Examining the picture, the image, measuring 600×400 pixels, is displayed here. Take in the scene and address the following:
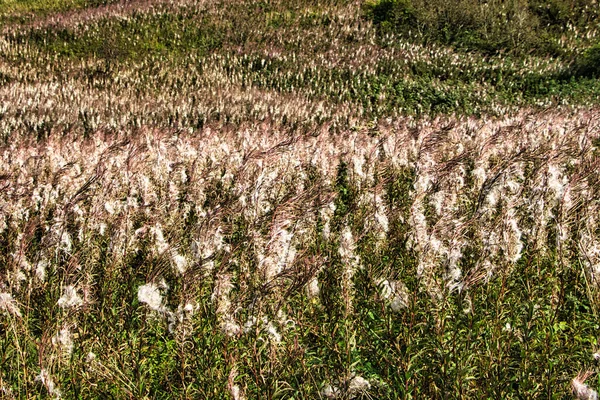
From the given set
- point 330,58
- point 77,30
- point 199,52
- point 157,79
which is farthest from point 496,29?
point 77,30

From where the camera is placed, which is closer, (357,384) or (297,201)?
(357,384)

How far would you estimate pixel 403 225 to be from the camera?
16.6ft

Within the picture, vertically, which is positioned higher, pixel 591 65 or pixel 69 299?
pixel 69 299

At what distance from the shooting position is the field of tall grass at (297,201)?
3.05 meters

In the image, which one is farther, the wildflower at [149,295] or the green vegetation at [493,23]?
the green vegetation at [493,23]

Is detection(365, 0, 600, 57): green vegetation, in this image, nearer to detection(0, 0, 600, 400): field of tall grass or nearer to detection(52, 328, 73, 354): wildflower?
detection(0, 0, 600, 400): field of tall grass

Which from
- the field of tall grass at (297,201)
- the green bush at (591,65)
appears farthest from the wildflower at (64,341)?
the green bush at (591,65)

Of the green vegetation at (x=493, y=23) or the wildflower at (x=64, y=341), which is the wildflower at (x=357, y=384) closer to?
the wildflower at (x=64, y=341)

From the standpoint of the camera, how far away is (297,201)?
360 cm

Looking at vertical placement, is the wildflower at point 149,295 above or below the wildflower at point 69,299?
above

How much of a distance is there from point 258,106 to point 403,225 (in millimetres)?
9032

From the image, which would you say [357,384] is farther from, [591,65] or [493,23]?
[493,23]

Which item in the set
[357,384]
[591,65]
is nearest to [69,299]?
[357,384]

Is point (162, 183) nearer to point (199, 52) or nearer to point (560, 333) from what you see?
point (560, 333)
